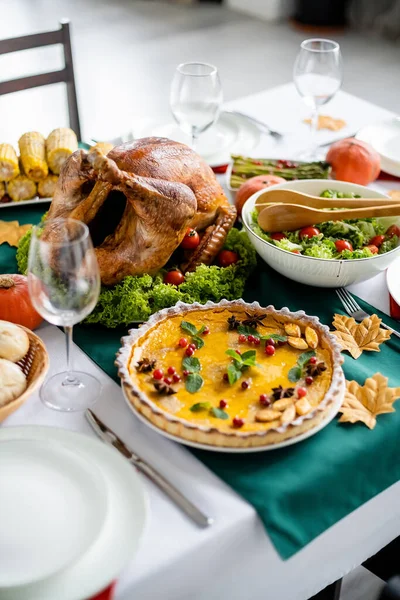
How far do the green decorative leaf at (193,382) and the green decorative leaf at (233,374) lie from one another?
57 mm

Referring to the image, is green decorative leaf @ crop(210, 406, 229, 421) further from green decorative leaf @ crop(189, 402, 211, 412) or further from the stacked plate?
the stacked plate

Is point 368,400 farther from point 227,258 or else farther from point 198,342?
point 227,258

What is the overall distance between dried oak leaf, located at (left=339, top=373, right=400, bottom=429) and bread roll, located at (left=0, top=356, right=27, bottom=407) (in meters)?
0.63

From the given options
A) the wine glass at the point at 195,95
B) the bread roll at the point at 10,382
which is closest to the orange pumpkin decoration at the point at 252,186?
the wine glass at the point at 195,95

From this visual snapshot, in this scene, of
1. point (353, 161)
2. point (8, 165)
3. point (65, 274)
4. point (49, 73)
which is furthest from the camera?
point (49, 73)

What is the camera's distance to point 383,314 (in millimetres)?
1799

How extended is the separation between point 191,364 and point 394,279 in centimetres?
67

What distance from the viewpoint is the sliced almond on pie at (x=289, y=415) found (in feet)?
4.38

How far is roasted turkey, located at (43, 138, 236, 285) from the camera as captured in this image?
1.72m

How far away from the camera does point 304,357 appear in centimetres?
150

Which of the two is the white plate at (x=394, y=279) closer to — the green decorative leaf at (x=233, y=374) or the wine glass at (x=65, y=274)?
the green decorative leaf at (x=233, y=374)

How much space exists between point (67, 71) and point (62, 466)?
2081 millimetres

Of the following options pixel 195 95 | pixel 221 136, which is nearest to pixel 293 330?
pixel 195 95

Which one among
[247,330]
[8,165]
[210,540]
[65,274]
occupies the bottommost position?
[210,540]
